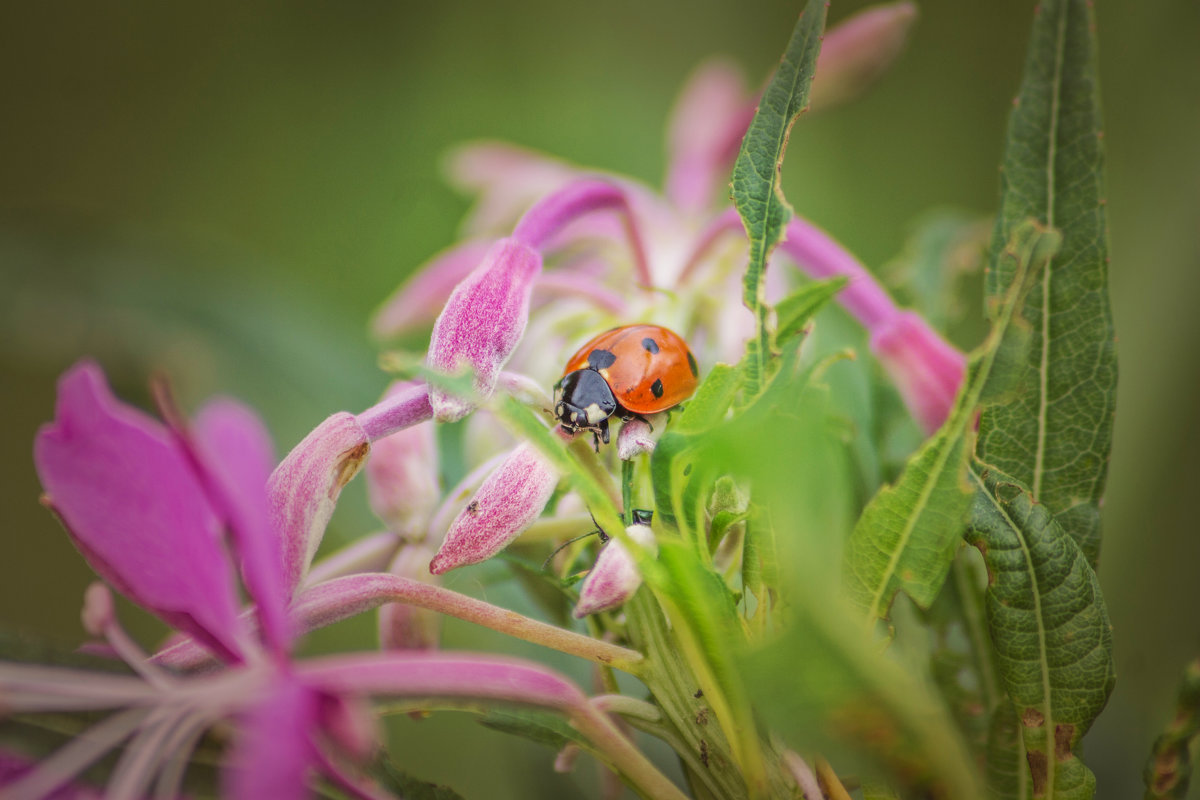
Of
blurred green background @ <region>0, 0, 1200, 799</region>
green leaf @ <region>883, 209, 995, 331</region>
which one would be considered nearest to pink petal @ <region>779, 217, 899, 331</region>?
green leaf @ <region>883, 209, 995, 331</region>

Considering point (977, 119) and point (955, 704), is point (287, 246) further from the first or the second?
point (955, 704)

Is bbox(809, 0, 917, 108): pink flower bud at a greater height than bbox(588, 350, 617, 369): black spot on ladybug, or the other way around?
bbox(809, 0, 917, 108): pink flower bud

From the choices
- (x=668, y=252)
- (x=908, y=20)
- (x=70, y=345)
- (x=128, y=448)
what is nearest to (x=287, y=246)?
(x=70, y=345)

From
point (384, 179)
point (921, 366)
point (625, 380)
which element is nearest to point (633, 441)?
point (625, 380)

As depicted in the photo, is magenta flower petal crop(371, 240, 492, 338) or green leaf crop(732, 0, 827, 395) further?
magenta flower petal crop(371, 240, 492, 338)

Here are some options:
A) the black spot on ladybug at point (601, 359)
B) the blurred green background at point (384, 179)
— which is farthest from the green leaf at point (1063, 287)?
the blurred green background at point (384, 179)

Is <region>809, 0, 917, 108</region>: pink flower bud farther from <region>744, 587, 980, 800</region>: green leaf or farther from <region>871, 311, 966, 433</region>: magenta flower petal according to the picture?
<region>744, 587, 980, 800</region>: green leaf

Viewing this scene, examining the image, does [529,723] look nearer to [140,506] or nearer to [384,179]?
[140,506]
